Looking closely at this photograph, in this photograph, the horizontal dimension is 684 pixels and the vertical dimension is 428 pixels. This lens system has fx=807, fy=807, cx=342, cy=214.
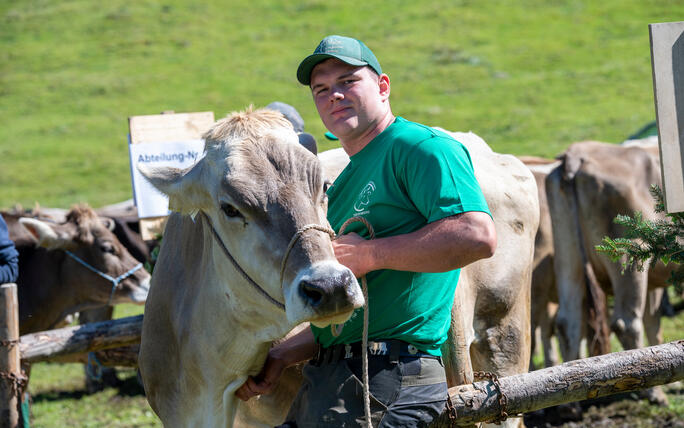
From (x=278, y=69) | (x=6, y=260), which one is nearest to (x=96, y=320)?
(x=6, y=260)

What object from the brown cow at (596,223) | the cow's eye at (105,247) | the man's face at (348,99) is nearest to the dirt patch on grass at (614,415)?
the brown cow at (596,223)

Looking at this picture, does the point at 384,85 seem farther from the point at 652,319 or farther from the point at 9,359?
the point at 652,319

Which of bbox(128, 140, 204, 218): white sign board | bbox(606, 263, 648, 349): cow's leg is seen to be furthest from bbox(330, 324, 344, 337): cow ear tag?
bbox(606, 263, 648, 349): cow's leg

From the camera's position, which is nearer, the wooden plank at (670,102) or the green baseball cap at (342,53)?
the green baseball cap at (342,53)

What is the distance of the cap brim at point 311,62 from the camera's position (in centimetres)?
297

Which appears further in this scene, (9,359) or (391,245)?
(9,359)

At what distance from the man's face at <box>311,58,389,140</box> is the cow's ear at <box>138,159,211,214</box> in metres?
0.53

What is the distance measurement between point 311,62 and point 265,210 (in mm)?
656

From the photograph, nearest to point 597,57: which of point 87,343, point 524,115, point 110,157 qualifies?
point 524,115

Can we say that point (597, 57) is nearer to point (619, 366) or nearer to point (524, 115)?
point (524, 115)

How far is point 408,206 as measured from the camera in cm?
283

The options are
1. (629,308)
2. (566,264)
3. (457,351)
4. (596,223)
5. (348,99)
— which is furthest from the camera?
(566,264)

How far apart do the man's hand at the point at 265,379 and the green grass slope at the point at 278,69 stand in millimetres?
18520

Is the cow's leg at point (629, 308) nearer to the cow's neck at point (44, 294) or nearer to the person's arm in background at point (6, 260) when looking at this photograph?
Result: the cow's neck at point (44, 294)
